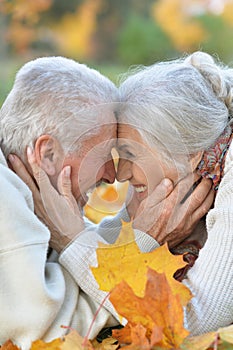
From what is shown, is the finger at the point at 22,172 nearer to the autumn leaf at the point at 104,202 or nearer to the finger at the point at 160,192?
the autumn leaf at the point at 104,202

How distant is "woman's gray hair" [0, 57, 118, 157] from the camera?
81.0 inches

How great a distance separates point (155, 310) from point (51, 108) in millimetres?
775

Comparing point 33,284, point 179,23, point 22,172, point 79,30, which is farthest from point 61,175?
point 79,30

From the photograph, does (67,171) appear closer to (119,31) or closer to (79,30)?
(119,31)

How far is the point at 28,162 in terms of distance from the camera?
2.09 meters

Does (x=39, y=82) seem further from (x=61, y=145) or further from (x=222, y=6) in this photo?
(x=222, y=6)

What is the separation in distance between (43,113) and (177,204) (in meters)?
0.54

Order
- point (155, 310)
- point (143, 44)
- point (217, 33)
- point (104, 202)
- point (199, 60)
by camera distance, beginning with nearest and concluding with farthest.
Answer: point (155, 310)
point (199, 60)
point (104, 202)
point (143, 44)
point (217, 33)

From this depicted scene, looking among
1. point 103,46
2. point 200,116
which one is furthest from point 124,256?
point 103,46

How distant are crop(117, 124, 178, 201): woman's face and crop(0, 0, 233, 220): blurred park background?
43.1 feet

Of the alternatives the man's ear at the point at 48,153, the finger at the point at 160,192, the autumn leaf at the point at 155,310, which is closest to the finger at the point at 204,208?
the finger at the point at 160,192

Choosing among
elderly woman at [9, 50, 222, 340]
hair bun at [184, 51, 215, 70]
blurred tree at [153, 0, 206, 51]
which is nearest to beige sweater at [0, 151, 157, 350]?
elderly woman at [9, 50, 222, 340]

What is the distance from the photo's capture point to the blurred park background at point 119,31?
17422 millimetres

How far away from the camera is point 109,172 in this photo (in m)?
2.20
